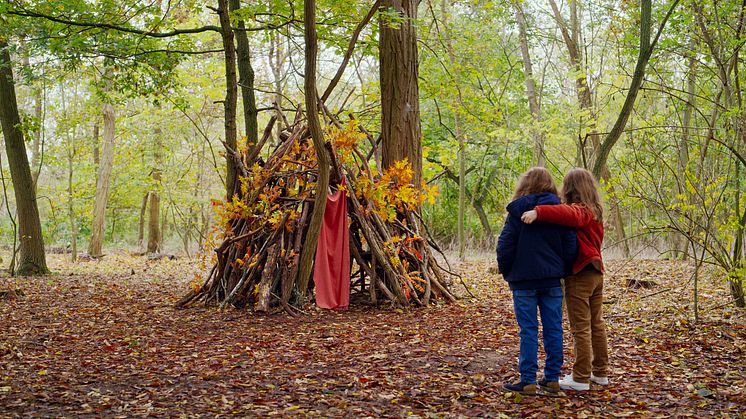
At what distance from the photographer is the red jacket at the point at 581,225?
350 cm

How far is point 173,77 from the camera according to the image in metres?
8.72

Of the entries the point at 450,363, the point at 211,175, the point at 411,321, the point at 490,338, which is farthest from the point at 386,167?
the point at 211,175

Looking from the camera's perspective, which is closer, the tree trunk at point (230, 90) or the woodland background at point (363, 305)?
the woodland background at point (363, 305)

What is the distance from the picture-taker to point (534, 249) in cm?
355

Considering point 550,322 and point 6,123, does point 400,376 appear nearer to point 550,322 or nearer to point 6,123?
point 550,322

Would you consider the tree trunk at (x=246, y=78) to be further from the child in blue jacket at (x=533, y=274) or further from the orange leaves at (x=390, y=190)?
the child in blue jacket at (x=533, y=274)

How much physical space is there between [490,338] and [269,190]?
9.41 ft

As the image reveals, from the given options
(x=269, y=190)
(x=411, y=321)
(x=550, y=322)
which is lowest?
(x=411, y=321)

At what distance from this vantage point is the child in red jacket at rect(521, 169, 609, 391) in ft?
11.6

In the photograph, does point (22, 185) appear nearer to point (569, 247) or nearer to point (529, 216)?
point (529, 216)

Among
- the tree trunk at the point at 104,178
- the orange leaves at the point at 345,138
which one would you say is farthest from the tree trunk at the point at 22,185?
the tree trunk at the point at 104,178

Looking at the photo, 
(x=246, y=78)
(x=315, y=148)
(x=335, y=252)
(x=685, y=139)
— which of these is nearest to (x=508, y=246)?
(x=315, y=148)

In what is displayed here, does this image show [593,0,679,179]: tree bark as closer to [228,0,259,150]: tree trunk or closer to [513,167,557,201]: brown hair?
[513,167,557,201]: brown hair

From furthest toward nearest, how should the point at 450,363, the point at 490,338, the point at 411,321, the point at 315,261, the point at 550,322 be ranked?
the point at 315,261
the point at 411,321
the point at 490,338
the point at 450,363
the point at 550,322
